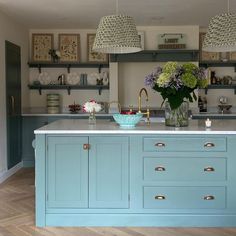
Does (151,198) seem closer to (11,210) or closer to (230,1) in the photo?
(11,210)

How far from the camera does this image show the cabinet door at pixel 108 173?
3537 millimetres

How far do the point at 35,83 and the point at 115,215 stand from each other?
4.05 metres

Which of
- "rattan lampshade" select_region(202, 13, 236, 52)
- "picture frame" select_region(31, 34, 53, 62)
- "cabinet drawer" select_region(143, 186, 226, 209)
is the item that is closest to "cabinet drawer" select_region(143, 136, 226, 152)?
"cabinet drawer" select_region(143, 186, 226, 209)

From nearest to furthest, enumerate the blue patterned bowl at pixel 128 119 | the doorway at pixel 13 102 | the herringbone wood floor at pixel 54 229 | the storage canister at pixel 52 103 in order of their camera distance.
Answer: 1. the herringbone wood floor at pixel 54 229
2. the blue patterned bowl at pixel 128 119
3. the doorway at pixel 13 102
4. the storage canister at pixel 52 103

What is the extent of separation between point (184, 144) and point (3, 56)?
10.8 ft

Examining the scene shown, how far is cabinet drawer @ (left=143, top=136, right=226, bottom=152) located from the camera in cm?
350

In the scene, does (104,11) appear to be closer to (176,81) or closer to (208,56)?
(208,56)

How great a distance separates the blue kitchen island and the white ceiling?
A: 91.4 inches

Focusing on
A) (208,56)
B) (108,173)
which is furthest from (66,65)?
(108,173)

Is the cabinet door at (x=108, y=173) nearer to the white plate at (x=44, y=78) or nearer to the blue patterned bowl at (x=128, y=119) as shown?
the blue patterned bowl at (x=128, y=119)

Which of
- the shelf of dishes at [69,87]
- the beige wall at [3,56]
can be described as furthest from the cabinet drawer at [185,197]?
the shelf of dishes at [69,87]

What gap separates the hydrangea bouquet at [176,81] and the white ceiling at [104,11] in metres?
1.79

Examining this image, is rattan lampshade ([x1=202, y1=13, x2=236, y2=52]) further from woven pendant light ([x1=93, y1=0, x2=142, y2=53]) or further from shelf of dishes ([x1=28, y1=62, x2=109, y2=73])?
shelf of dishes ([x1=28, y1=62, x2=109, y2=73])

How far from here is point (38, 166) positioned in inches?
140
